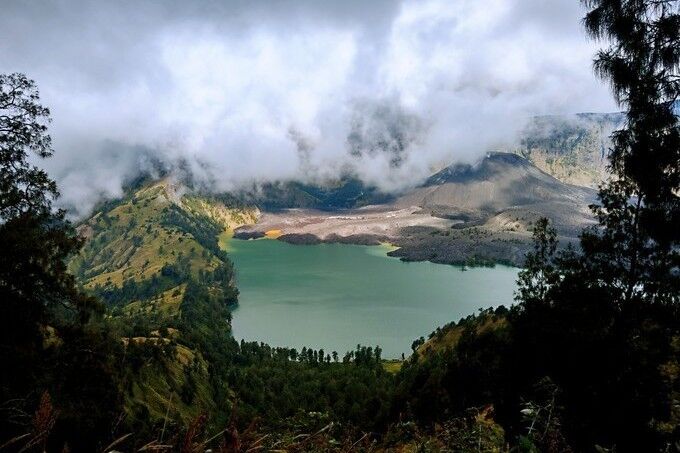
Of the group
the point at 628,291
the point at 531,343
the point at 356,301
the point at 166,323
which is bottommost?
the point at 166,323

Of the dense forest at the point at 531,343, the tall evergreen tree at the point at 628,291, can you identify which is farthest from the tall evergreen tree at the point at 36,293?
the tall evergreen tree at the point at 628,291

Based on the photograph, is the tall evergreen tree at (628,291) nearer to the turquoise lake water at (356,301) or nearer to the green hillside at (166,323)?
the green hillside at (166,323)

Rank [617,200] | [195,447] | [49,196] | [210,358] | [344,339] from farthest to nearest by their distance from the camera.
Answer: [344,339] < [210,358] < [617,200] < [49,196] < [195,447]

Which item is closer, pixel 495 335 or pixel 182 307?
pixel 495 335

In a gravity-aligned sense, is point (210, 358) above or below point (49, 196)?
below

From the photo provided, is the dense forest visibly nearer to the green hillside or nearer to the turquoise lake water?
the green hillside

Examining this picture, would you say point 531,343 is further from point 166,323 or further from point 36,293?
point 166,323

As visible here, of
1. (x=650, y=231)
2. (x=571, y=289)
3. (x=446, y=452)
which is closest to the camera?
(x=446, y=452)

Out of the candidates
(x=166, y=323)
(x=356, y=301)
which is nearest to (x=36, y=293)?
(x=166, y=323)

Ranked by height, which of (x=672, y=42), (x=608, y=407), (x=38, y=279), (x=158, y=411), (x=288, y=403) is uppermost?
(x=672, y=42)

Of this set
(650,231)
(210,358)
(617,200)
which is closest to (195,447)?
(650,231)

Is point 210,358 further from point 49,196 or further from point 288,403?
point 49,196
